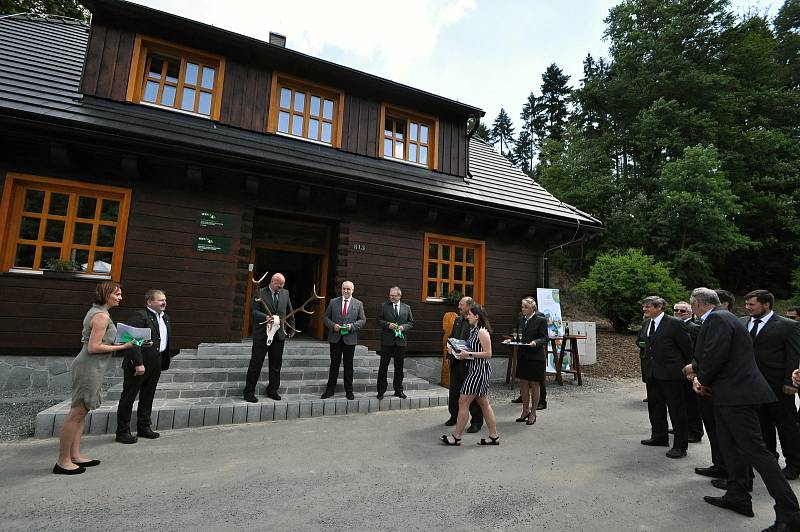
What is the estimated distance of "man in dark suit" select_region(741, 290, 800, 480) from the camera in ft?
11.8

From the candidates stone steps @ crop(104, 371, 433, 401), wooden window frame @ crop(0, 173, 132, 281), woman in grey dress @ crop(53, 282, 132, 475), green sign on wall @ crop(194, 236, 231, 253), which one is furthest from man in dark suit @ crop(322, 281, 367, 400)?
wooden window frame @ crop(0, 173, 132, 281)

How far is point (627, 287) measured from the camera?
13391mm

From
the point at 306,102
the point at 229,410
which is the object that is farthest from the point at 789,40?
the point at 229,410

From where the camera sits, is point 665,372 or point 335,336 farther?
point 335,336

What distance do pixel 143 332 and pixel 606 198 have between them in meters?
22.6

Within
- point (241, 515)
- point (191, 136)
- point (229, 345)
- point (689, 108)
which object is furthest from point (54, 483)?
point (689, 108)

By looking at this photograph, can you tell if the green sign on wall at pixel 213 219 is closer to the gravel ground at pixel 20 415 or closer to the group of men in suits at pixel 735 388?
the gravel ground at pixel 20 415

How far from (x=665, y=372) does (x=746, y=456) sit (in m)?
1.47

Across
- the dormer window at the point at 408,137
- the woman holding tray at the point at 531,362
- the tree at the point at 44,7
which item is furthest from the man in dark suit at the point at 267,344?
the tree at the point at 44,7

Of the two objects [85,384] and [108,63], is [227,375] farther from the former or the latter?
[108,63]

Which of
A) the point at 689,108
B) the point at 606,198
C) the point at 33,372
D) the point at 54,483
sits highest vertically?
the point at 689,108

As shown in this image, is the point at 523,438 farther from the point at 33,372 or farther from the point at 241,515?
the point at 33,372

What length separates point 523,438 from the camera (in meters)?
4.64

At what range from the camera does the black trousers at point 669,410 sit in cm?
424
